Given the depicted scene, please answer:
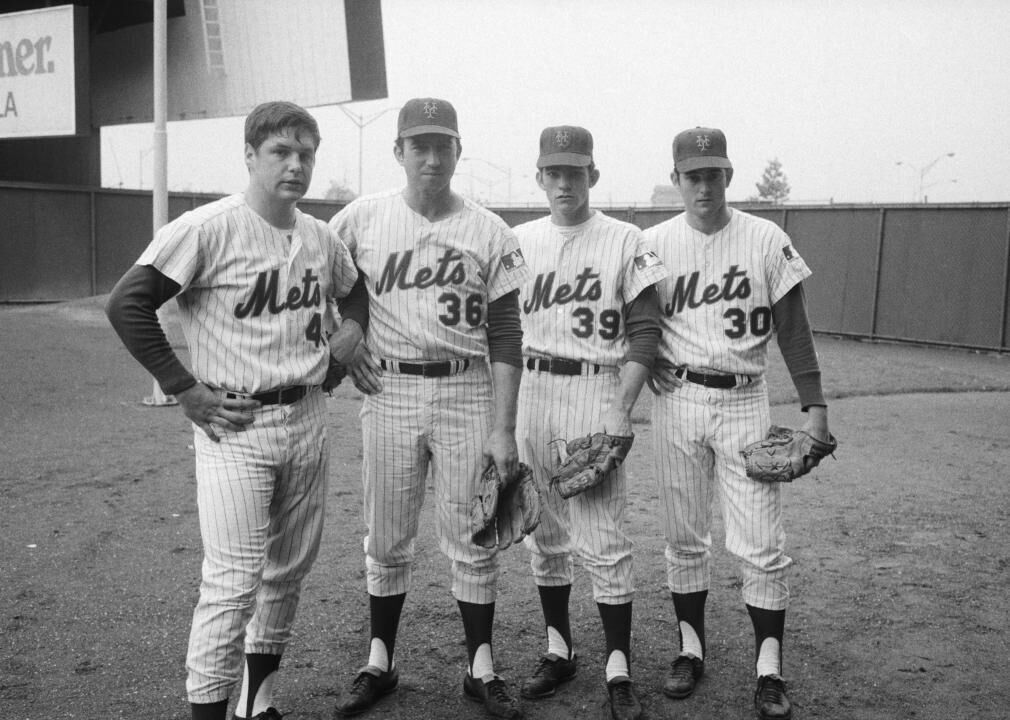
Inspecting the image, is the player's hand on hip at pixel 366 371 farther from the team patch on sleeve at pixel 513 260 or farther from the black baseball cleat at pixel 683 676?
the black baseball cleat at pixel 683 676

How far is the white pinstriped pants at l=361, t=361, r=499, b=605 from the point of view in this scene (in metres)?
3.25

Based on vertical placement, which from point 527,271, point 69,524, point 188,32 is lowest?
point 69,524

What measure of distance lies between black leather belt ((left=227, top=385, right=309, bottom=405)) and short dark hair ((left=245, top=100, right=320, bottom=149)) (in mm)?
744

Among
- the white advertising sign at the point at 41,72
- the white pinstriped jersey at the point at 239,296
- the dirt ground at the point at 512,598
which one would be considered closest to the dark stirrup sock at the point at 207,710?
the dirt ground at the point at 512,598

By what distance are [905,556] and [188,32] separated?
56.0 ft

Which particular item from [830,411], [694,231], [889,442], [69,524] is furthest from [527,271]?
→ [830,411]

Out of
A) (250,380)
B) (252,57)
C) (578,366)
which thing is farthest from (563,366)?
(252,57)

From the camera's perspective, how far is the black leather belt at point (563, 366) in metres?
3.46

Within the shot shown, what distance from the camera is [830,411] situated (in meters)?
9.25

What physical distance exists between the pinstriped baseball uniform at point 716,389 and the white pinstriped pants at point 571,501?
0.77 feet

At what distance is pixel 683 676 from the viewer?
132 inches

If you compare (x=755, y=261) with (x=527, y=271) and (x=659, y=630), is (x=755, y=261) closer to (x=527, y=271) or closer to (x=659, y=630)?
(x=527, y=271)

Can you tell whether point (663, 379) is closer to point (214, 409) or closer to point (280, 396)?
point (280, 396)

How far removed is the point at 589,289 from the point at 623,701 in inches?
57.5
